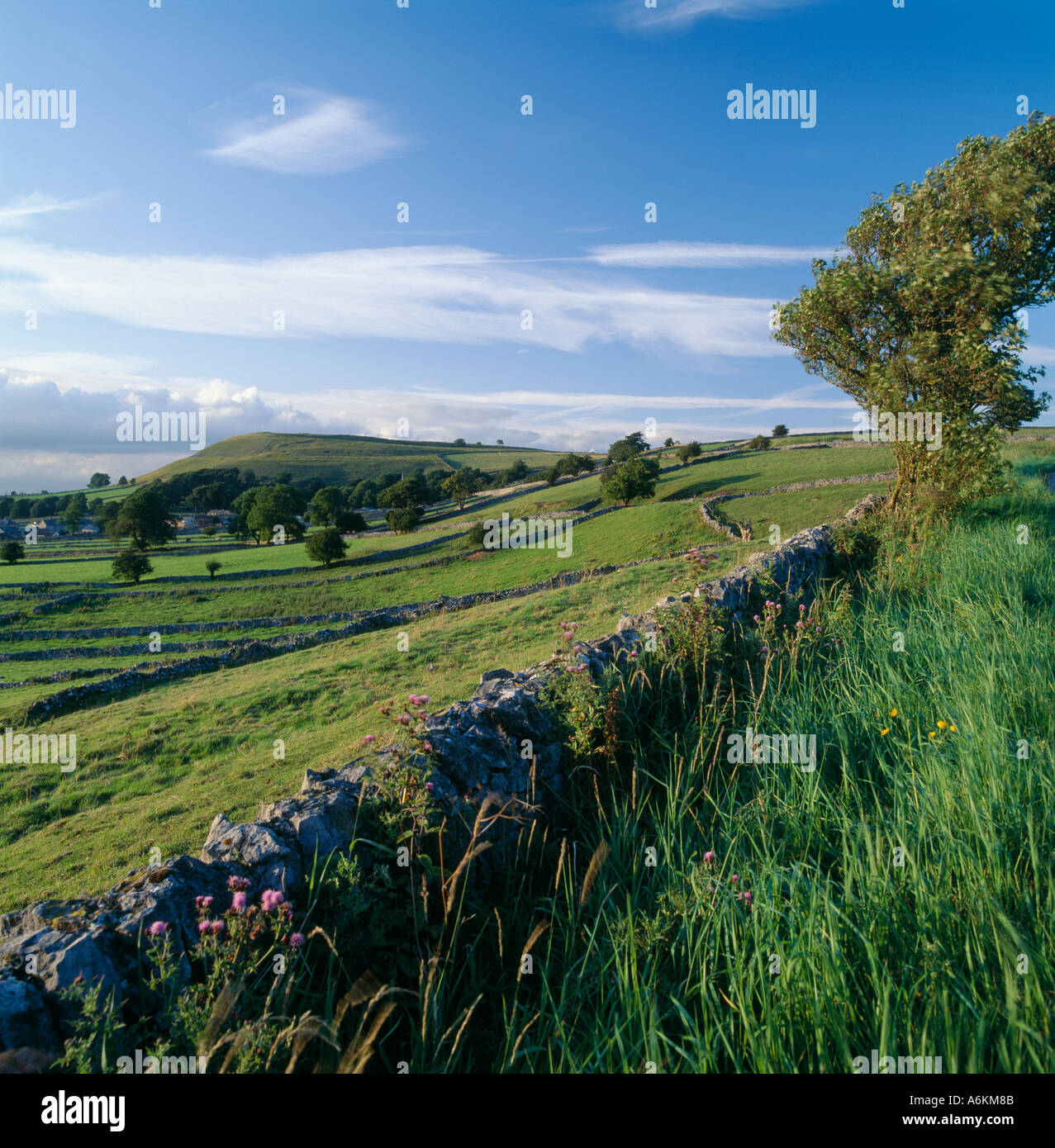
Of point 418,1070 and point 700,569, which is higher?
point 700,569

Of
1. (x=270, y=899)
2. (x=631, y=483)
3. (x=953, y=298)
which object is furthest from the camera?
(x=631, y=483)

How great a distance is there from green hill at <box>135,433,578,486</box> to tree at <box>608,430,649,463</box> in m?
42.7

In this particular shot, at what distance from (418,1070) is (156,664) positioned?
26.3 metres

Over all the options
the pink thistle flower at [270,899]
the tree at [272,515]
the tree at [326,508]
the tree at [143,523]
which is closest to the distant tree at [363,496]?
the tree at [326,508]

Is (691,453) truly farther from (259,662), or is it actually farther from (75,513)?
(75,513)

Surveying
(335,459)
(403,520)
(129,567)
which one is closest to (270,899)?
(129,567)

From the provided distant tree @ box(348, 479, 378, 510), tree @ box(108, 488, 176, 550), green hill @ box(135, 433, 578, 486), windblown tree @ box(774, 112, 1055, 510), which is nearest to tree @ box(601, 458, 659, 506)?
windblown tree @ box(774, 112, 1055, 510)

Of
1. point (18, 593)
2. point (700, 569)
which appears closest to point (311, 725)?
point (700, 569)

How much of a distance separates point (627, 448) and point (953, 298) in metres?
92.8

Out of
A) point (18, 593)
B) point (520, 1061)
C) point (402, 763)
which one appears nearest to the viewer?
point (520, 1061)

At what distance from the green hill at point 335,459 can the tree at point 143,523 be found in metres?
74.6

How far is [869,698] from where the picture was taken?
195 inches

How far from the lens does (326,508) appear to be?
282 feet
